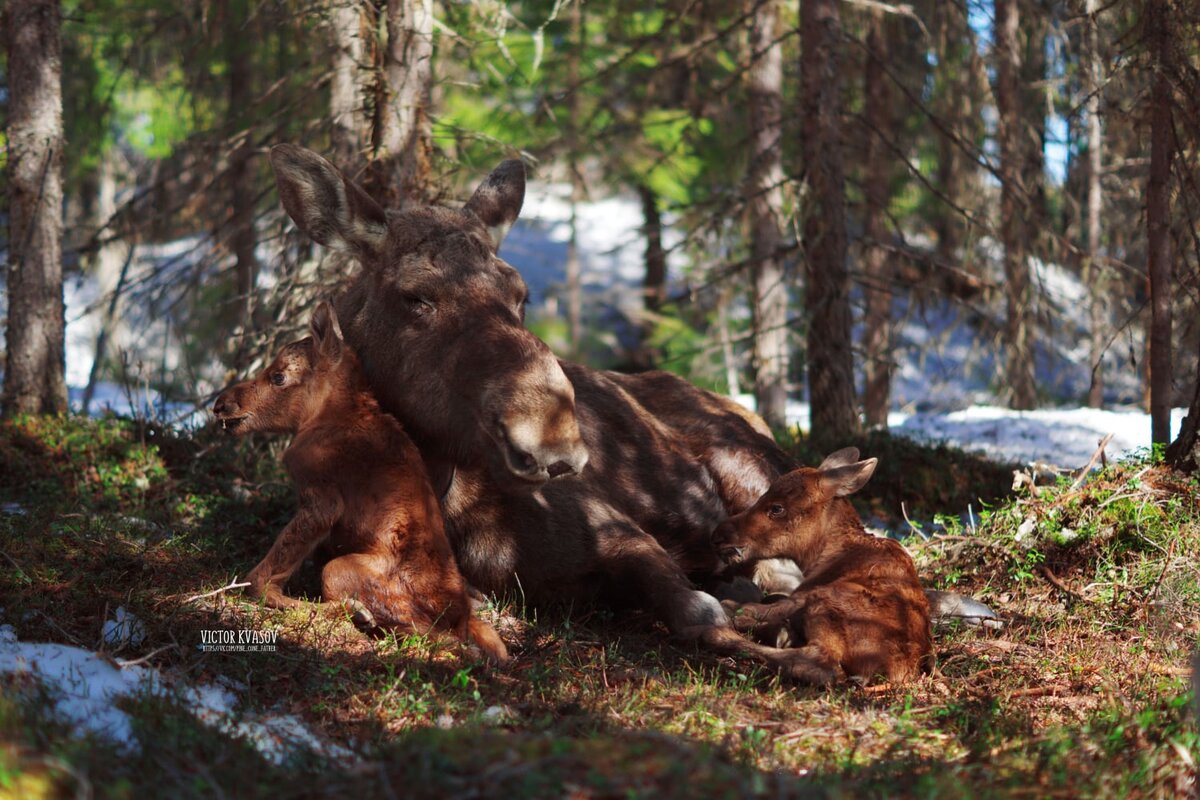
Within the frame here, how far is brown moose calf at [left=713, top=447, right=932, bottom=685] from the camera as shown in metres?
5.16

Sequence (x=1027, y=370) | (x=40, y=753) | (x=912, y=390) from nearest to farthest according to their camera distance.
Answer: (x=40, y=753) < (x=1027, y=370) < (x=912, y=390)

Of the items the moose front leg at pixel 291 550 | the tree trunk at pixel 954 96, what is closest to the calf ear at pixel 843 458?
the moose front leg at pixel 291 550

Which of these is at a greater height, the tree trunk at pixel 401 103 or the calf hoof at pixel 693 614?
the tree trunk at pixel 401 103

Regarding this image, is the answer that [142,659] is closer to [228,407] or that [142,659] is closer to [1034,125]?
[228,407]

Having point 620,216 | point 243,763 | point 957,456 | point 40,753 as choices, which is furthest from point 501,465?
point 620,216

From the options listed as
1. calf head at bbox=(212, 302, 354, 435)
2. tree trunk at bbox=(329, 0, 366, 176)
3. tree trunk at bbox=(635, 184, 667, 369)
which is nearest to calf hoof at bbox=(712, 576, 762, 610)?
calf head at bbox=(212, 302, 354, 435)

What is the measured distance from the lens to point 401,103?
335 inches

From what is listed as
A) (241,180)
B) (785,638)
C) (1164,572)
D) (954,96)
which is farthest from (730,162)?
(785,638)

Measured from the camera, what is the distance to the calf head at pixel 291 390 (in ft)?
19.0

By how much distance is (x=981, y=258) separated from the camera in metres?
17.6

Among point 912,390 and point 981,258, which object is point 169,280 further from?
point 912,390

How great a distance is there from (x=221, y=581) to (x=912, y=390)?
32790 mm

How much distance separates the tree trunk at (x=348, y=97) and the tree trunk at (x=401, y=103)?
10.2 inches

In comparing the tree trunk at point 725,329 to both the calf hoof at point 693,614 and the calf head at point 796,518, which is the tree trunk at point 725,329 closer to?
the calf head at point 796,518
